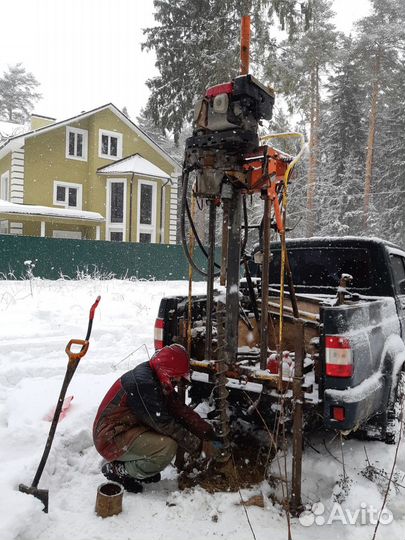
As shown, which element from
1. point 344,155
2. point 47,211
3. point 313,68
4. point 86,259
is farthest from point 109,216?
point 344,155

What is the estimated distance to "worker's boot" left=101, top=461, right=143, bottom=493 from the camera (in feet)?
11.1

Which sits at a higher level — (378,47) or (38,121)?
(378,47)

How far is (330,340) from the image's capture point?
310cm

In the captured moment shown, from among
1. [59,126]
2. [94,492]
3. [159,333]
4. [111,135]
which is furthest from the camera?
[111,135]


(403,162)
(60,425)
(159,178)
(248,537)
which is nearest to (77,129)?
(159,178)

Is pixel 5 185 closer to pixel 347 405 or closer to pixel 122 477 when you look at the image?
pixel 122 477

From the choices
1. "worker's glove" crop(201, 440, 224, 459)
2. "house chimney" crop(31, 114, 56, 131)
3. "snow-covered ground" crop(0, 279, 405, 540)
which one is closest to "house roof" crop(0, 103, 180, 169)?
"house chimney" crop(31, 114, 56, 131)

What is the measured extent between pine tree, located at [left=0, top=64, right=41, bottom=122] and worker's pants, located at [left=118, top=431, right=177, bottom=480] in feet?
173

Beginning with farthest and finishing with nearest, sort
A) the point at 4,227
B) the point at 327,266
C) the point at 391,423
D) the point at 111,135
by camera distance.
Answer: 1. the point at 111,135
2. the point at 4,227
3. the point at 327,266
4. the point at 391,423

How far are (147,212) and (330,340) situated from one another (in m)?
22.4

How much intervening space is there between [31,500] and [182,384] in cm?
132

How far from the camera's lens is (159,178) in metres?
24.5

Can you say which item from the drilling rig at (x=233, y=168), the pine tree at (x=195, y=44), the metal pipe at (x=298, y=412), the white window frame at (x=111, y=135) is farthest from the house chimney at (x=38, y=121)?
the metal pipe at (x=298, y=412)

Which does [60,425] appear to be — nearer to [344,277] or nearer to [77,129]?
[344,277]
